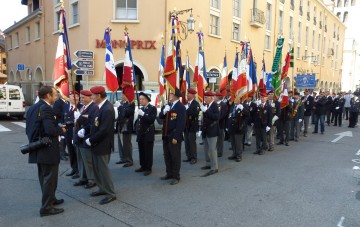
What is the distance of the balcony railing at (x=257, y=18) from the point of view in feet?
84.9

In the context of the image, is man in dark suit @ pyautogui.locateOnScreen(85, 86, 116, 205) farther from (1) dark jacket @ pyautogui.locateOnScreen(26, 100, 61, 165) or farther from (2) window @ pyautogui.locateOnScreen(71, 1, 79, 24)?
(2) window @ pyautogui.locateOnScreen(71, 1, 79, 24)

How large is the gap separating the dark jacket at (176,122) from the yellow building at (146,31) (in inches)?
309

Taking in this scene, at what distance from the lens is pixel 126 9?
1850 centimetres

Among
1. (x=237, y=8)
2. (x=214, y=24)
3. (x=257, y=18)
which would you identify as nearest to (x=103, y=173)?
(x=214, y=24)

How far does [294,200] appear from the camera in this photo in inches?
219

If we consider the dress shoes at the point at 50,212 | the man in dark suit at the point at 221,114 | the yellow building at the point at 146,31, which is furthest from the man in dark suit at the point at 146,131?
the yellow building at the point at 146,31

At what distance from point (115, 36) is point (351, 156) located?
13.6 meters

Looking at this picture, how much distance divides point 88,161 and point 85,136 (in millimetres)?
585

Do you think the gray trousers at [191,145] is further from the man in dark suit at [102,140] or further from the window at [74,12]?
the window at [74,12]

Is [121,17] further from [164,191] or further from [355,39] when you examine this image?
[355,39]

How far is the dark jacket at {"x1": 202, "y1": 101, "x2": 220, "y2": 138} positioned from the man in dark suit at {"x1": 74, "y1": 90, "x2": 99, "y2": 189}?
2.70 metres

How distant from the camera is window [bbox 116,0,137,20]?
60.5 ft

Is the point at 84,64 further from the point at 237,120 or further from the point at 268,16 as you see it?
the point at 268,16

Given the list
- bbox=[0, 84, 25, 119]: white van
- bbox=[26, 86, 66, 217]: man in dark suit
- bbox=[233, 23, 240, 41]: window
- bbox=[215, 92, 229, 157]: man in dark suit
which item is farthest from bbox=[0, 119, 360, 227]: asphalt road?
bbox=[233, 23, 240, 41]: window
